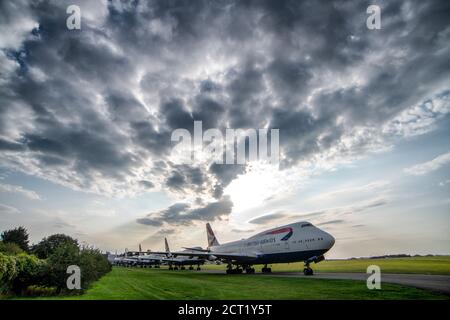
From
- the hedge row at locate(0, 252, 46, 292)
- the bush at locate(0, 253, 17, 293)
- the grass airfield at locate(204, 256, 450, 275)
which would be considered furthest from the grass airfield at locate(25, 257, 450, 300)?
the grass airfield at locate(204, 256, 450, 275)

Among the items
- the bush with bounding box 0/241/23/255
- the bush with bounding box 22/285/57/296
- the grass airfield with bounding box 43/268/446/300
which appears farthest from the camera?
the bush with bounding box 0/241/23/255

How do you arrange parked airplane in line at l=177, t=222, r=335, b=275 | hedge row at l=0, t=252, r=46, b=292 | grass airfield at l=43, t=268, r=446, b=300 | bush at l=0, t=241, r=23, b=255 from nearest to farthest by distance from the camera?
grass airfield at l=43, t=268, r=446, b=300 → hedge row at l=0, t=252, r=46, b=292 → bush at l=0, t=241, r=23, b=255 → parked airplane in line at l=177, t=222, r=335, b=275

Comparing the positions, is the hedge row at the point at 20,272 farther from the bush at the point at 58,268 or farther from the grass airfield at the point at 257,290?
the grass airfield at the point at 257,290

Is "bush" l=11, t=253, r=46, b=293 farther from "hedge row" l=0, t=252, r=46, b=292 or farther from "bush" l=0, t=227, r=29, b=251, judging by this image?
"bush" l=0, t=227, r=29, b=251

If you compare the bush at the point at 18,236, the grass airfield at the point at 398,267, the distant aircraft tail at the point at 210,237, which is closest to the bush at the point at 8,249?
the grass airfield at the point at 398,267

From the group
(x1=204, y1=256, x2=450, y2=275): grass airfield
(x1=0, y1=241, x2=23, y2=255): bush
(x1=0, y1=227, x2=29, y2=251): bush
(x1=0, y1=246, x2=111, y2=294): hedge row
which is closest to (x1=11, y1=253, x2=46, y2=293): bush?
(x1=0, y1=246, x2=111, y2=294): hedge row

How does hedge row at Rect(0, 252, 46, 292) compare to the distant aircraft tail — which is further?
the distant aircraft tail

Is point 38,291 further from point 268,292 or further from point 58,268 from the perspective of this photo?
point 268,292

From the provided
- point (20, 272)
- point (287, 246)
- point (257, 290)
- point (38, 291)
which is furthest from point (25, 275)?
point (287, 246)

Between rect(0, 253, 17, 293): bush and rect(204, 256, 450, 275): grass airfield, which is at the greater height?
rect(0, 253, 17, 293): bush

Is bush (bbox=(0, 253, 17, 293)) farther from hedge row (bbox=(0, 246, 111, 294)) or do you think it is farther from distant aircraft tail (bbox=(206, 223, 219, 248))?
distant aircraft tail (bbox=(206, 223, 219, 248))
